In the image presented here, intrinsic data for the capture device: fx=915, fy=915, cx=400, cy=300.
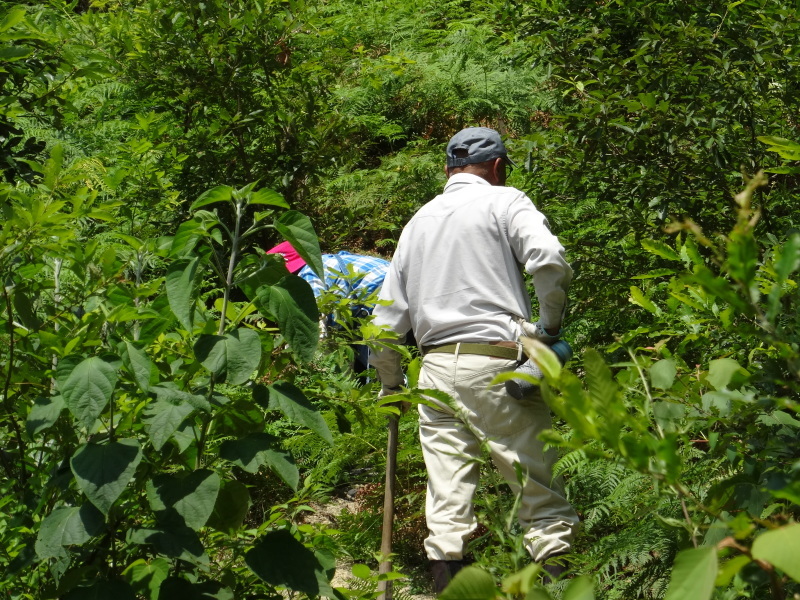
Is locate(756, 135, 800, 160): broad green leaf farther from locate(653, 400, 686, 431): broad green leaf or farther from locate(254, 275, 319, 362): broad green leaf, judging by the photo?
locate(254, 275, 319, 362): broad green leaf

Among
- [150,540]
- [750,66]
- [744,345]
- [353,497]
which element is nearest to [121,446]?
[150,540]

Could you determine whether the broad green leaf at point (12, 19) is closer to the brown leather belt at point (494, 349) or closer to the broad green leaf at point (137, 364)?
the broad green leaf at point (137, 364)

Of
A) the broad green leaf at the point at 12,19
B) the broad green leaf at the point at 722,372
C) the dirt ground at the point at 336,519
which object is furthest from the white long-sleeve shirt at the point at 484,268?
the broad green leaf at the point at 722,372

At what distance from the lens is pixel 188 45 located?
611 cm

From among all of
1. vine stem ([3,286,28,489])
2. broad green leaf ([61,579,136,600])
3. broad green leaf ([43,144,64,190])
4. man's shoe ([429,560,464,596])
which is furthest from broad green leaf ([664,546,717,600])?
man's shoe ([429,560,464,596])

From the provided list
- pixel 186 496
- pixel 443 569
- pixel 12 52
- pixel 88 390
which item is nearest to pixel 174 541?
pixel 186 496

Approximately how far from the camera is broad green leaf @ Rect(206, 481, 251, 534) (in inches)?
81.0

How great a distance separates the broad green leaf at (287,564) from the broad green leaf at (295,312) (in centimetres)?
41

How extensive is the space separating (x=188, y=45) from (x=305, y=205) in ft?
4.61

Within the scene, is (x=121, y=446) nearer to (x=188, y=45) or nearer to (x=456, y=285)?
(x=456, y=285)

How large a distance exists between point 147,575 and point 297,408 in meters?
0.47

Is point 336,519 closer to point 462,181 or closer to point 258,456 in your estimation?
point 462,181

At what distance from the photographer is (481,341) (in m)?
3.92

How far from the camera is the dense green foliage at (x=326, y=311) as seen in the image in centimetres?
151
